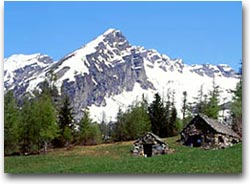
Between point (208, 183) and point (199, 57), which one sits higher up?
point (199, 57)

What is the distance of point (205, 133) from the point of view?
26.1ft

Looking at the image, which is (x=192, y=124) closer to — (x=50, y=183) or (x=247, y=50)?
(x=247, y=50)

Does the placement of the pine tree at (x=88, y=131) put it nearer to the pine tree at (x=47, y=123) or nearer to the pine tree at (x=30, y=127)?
the pine tree at (x=47, y=123)

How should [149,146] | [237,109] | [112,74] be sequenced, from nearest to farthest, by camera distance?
[237,109]
[112,74]
[149,146]

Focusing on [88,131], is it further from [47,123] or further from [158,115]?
[158,115]

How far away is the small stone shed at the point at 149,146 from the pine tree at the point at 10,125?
106 cm

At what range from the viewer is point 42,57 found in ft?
25.7

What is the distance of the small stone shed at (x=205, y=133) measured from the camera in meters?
7.84

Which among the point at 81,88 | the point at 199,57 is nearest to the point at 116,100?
the point at 81,88

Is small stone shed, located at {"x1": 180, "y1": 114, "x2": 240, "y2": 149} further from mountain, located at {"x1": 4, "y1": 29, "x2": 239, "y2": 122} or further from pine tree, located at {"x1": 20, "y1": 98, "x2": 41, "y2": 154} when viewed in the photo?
pine tree, located at {"x1": 20, "y1": 98, "x2": 41, "y2": 154}

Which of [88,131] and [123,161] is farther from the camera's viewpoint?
[88,131]

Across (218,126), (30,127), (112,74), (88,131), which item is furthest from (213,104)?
(30,127)

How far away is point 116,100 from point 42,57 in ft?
2.48

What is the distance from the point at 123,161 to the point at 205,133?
784mm
